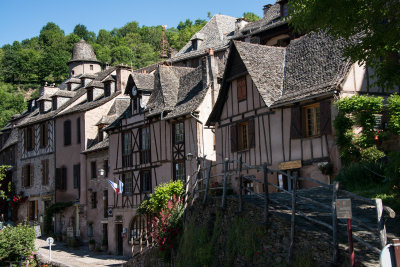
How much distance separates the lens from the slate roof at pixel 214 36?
4235 cm

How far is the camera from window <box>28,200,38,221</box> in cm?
3906

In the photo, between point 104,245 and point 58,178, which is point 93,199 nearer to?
point 104,245

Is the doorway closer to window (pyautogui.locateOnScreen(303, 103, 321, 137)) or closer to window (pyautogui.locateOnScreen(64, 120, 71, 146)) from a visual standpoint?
window (pyautogui.locateOnScreen(64, 120, 71, 146))

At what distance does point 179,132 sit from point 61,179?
42.3ft

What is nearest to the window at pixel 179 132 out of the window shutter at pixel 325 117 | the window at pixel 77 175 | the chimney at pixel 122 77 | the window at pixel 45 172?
the window shutter at pixel 325 117

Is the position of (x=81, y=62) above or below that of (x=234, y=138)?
above

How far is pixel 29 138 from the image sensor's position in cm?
4109

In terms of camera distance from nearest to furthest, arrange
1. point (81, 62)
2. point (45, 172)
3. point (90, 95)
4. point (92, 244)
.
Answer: point (92, 244) → point (90, 95) → point (45, 172) → point (81, 62)

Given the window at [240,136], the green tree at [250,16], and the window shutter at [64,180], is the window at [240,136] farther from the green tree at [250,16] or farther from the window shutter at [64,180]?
the green tree at [250,16]

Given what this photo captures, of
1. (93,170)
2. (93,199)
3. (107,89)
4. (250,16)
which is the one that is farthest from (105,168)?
(250,16)

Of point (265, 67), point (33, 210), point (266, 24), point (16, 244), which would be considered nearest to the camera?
point (265, 67)

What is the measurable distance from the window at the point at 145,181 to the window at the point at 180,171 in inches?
87.6

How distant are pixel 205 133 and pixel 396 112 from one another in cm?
1069

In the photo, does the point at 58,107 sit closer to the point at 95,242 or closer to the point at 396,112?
the point at 95,242
